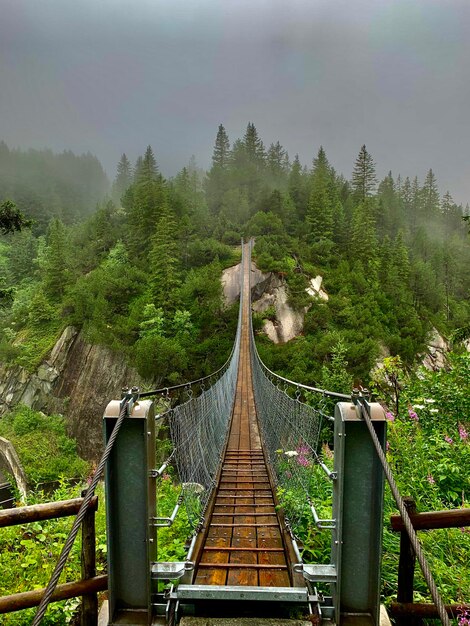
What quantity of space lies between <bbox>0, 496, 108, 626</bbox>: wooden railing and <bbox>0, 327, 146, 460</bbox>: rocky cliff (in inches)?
473

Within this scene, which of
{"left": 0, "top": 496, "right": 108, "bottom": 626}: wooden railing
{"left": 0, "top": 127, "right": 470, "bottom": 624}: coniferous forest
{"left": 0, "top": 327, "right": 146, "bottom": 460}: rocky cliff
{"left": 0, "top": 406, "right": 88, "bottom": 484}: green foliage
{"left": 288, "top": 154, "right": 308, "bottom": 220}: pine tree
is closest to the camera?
{"left": 0, "top": 496, "right": 108, "bottom": 626}: wooden railing

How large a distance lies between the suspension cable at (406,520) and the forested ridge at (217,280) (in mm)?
4727

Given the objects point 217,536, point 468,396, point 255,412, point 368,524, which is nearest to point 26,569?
point 217,536

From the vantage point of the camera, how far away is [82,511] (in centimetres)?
91

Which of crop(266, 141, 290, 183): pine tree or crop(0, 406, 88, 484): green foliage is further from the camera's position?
crop(266, 141, 290, 183): pine tree

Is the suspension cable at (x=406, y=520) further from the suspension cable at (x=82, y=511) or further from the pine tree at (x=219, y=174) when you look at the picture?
the pine tree at (x=219, y=174)

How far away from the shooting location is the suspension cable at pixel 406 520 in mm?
731

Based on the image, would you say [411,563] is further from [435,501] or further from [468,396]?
[468,396]

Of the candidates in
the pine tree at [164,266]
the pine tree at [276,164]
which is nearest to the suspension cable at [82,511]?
the pine tree at [164,266]

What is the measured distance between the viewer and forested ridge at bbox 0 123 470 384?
13594 mm

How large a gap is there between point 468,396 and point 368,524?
9.52 ft

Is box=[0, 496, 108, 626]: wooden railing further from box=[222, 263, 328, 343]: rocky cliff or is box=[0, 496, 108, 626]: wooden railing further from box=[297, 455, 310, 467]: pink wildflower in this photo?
box=[222, 263, 328, 343]: rocky cliff

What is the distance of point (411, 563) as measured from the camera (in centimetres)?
121

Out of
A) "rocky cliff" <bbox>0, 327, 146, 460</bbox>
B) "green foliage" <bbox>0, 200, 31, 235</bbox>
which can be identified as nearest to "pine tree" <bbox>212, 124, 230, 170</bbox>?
"rocky cliff" <bbox>0, 327, 146, 460</bbox>
